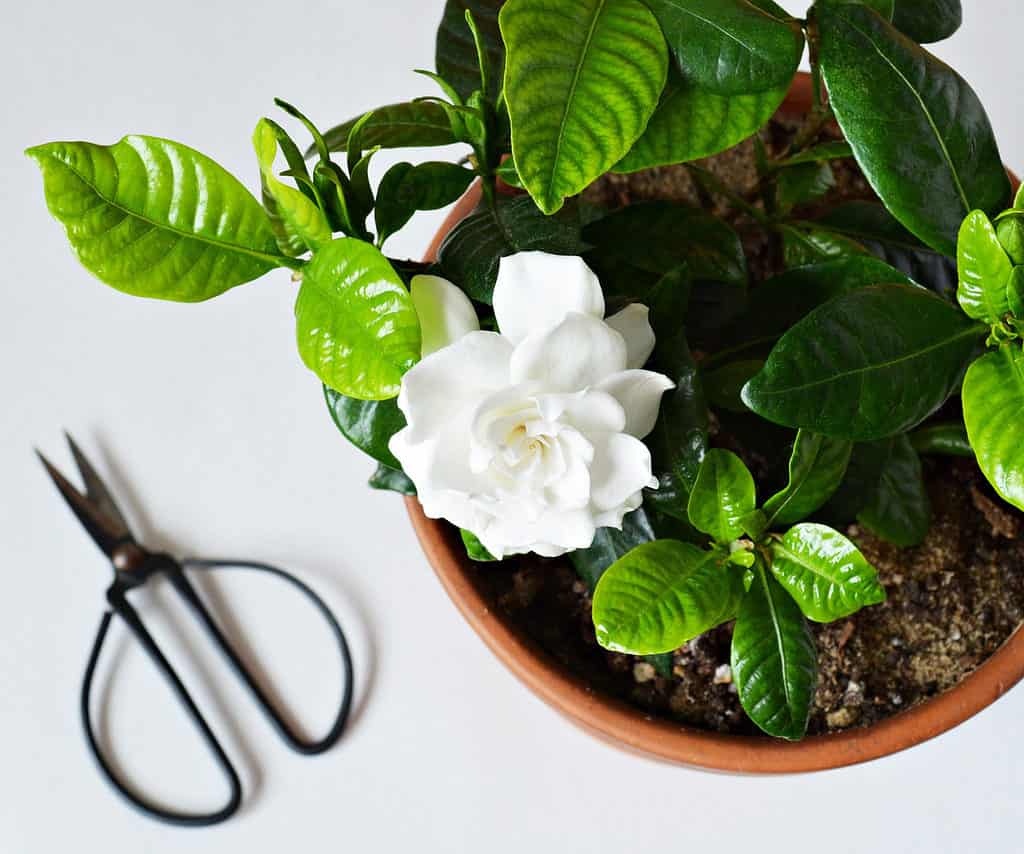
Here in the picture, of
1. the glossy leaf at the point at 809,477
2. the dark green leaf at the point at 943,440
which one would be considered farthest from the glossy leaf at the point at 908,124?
the dark green leaf at the point at 943,440

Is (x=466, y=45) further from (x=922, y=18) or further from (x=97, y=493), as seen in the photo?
(x=97, y=493)

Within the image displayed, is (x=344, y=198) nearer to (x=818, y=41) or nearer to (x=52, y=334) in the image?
(x=818, y=41)

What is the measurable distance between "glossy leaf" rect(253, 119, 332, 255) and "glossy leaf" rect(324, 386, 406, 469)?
81mm

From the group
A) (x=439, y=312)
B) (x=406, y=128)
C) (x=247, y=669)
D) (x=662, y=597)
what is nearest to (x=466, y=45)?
(x=406, y=128)

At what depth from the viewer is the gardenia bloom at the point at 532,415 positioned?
448 mm

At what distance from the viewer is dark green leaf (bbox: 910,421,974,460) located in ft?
2.38

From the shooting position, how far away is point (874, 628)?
0.74 metres

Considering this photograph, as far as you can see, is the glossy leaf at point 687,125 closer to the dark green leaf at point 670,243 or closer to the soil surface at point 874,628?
the dark green leaf at point 670,243

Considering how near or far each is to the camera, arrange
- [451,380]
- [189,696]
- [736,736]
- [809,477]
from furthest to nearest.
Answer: [189,696], [736,736], [809,477], [451,380]

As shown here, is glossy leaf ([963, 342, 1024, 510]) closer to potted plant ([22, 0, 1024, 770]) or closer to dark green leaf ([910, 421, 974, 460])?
potted plant ([22, 0, 1024, 770])

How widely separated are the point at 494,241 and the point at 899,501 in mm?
328

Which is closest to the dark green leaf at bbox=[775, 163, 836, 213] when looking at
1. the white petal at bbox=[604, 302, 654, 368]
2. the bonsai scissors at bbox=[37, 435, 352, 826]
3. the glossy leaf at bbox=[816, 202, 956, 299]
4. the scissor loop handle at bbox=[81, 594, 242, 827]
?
the glossy leaf at bbox=[816, 202, 956, 299]

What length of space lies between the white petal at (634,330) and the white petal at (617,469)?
0.05 m

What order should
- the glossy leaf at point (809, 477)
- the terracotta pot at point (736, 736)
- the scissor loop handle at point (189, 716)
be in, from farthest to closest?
the scissor loop handle at point (189, 716), the terracotta pot at point (736, 736), the glossy leaf at point (809, 477)
